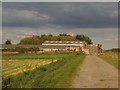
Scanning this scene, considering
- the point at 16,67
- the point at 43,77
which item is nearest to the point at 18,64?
the point at 16,67

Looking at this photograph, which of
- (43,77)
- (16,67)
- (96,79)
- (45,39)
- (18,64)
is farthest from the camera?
(45,39)

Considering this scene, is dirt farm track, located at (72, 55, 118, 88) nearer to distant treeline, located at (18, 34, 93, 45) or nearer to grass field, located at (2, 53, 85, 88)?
grass field, located at (2, 53, 85, 88)

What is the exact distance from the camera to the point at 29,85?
9.72 meters

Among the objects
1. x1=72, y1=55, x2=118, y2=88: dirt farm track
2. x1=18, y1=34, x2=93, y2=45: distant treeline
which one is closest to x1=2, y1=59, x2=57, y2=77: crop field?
x1=72, y1=55, x2=118, y2=88: dirt farm track

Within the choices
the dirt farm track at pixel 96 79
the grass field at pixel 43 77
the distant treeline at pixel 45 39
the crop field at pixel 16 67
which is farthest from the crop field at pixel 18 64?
the distant treeline at pixel 45 39

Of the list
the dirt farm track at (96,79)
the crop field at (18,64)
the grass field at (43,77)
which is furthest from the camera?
the crop field at (18,64)

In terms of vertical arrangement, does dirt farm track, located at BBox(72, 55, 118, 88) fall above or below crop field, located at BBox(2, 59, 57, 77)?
above

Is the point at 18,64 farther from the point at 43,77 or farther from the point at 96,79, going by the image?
the point at 96,79

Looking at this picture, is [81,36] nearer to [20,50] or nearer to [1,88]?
[20,50]

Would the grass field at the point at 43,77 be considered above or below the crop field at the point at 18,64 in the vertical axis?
above

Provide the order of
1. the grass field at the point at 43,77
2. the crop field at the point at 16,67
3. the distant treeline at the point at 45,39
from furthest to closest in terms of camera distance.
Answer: the distant treeline at the point at 45,39
the crop field at the point at 16,67
the grass field at the point at 43,77

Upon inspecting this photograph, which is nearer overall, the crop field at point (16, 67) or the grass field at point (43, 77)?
the grass field at point (43, 77)

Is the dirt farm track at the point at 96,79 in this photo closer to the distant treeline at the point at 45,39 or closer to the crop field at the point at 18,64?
the crop field at the point at 18,64

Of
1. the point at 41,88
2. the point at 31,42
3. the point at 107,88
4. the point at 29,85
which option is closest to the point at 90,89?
the point at 107,88
